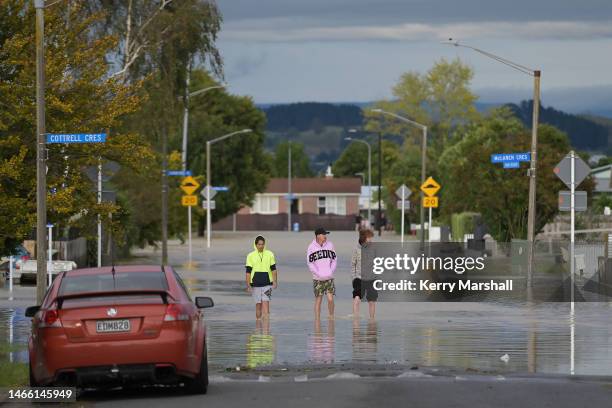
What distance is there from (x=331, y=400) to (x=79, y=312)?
2642mm

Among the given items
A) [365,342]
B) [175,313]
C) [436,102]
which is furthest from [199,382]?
[436,102]

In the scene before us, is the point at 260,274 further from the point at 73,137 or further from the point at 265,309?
the point at 73,137

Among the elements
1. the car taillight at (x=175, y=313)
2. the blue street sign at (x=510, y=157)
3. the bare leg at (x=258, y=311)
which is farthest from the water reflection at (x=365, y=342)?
the blue street sign at (x=510, y=157)

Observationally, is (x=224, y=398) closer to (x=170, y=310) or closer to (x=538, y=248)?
(x=170, y=310)

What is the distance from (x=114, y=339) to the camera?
48.2 feet

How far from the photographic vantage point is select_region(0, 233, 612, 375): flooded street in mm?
19484

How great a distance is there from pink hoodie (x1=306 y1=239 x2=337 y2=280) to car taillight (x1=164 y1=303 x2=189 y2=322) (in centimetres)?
1154

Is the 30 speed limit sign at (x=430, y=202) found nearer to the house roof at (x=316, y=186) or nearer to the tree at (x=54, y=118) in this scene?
the tree at (x=54, y=118)

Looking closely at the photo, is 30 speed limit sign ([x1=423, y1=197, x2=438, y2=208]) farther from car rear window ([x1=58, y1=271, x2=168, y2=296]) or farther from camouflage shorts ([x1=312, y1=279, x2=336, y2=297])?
car rear window ([x1=58, y1=271, x2=168, y2=296])

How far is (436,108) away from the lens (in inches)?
5738

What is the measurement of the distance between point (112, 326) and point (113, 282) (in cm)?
88

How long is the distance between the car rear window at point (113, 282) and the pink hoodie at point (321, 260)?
425 inches

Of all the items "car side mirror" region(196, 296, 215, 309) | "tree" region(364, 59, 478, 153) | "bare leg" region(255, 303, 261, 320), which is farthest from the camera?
"tree" region(364, 59, 478, 153)

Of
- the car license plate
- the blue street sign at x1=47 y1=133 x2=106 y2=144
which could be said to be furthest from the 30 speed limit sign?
the car license plate
